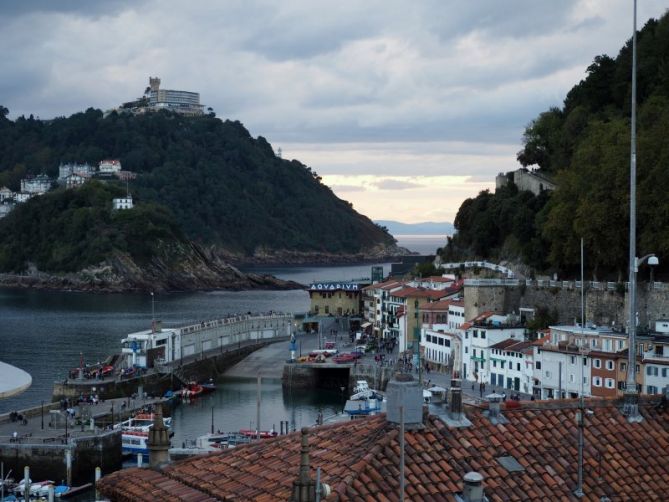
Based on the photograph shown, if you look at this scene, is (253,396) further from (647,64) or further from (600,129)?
(647,64)

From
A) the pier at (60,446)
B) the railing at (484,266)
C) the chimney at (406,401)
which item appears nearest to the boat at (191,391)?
the pier at (60,446)

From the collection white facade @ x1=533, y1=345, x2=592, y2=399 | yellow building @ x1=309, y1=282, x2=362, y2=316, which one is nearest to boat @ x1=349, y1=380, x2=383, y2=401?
white facade @ x1=533, y1=345, x2=592, y2=399

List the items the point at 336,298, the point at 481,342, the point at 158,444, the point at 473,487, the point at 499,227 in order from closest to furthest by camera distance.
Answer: the point at 473,487, the point at 158,444, the point at 481,342, the point at 499,227, the point at 336,298

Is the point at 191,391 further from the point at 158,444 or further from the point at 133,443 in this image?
the point at 158,444

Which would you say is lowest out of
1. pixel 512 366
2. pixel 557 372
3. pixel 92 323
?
pixel 92 323

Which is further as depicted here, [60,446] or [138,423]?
[138,423]

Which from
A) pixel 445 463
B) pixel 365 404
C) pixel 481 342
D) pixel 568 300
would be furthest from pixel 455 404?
pixel 568 300

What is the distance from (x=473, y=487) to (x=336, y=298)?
9145 centimetres

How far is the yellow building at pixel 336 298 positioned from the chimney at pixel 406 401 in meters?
88.6

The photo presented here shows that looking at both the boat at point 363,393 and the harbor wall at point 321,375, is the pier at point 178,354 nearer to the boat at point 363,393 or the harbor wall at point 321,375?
the harbor wall at point 321,375

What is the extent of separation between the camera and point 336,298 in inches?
4171

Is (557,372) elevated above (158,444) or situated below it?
below

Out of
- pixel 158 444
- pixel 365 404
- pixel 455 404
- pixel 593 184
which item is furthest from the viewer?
pixel 593 184

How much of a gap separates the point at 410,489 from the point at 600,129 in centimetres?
6779
